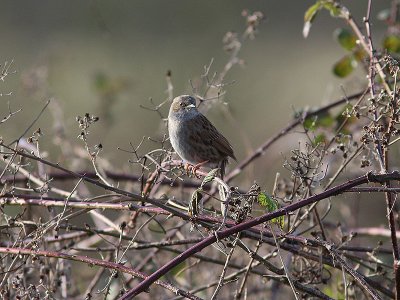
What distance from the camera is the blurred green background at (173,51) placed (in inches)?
577

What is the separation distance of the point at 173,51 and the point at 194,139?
12.3 metres

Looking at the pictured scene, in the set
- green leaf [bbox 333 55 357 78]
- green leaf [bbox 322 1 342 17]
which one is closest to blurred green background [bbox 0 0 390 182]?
green leaf [bbox 333 55 357 78]

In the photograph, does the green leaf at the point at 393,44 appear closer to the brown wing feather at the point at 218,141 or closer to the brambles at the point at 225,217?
the brambles at the point at 225,217

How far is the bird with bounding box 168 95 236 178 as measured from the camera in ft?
16.8

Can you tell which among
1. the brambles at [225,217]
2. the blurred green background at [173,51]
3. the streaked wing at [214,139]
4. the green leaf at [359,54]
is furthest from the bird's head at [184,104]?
the blurred green background at [173,51]

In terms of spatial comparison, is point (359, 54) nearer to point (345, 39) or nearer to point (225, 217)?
point (345, 39)

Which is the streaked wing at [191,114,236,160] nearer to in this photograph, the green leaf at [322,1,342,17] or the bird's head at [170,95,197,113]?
the bird's head at [170,95,197,113]

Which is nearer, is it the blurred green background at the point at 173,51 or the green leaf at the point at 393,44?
the green leaf at the point at 393,44

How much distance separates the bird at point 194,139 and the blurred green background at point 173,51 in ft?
24.7

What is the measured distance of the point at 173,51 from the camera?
17.4 metres

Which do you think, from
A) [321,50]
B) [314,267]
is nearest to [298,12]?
[321,50]

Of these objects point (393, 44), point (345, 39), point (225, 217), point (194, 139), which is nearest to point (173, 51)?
point (194, 139)

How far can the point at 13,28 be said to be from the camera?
17891mm

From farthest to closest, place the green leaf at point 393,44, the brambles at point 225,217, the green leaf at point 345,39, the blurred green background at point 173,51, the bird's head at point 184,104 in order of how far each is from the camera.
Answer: the blurred green background at point 173,51 < the bird's head at point 184,104 < the green leaf at point 345,39 < the green leaf at point 393,44 < the brambles at point 225,217
